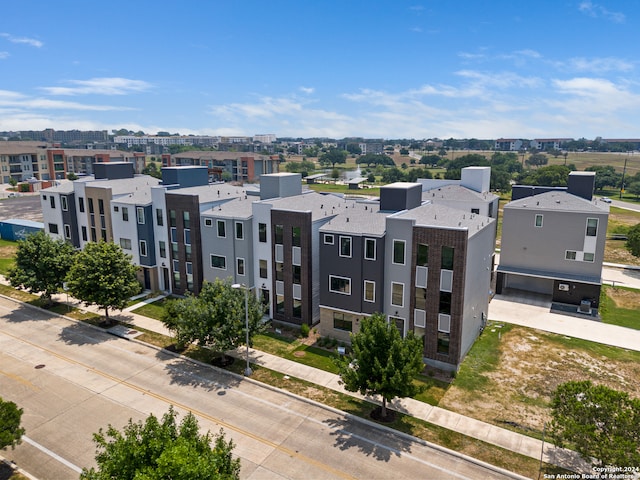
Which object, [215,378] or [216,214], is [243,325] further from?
[216,214]

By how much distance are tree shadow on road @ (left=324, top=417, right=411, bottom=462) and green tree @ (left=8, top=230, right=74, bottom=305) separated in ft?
109

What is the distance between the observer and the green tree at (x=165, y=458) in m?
14.1

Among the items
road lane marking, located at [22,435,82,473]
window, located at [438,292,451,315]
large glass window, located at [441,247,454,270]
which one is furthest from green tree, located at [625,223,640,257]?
road lane marking, located at [22,435,82,473]

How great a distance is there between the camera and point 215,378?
109ft

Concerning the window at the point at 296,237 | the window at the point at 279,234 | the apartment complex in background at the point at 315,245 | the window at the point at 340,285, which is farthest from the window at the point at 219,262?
the window at the point at 340,285

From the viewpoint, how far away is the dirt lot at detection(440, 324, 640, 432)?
95.9 feet

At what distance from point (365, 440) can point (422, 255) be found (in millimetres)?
14545

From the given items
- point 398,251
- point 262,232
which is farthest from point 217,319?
point 398,251

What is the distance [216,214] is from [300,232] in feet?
34.3

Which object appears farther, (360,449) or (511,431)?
(511,431)

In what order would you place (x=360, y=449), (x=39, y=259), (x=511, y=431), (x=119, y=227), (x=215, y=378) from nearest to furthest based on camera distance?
1. (x=360, y=449)
2. (x=511, y=431)
3. (x=215, y=378)
4. (x=39, y=259)
5. (x=119, y=227)

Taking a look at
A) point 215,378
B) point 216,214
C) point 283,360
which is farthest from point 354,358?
point 216,214

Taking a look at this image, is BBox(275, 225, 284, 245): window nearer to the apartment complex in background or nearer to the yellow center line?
the apartment complex in background

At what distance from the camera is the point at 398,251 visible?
3538 centimetres
